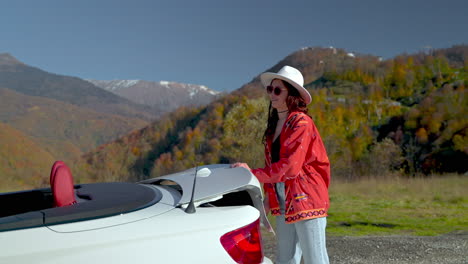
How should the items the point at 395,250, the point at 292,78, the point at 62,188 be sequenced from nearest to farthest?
1. the point at 62,188
2. the point at 292,78
3. the point at 395,250

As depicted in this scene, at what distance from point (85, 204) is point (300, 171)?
49.1 inches

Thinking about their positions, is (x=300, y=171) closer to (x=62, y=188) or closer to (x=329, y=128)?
(x=62, y=188)

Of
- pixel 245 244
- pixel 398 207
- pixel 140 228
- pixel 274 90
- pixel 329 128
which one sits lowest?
pixel 329 128

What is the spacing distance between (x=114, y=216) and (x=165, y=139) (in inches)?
3486

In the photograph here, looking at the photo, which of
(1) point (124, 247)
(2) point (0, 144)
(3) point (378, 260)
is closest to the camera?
(1) point (124, 247)

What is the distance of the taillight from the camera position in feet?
6.18

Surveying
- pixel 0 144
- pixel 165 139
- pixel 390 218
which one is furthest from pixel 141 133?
pixel 390 218

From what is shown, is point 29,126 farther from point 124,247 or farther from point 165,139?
point 124,247

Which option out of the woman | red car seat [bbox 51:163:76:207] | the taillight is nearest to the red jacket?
the woman

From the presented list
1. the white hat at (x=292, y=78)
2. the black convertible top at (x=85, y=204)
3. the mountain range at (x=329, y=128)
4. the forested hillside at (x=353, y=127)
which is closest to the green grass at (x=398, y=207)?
the mountain range at (x=329, y=128)

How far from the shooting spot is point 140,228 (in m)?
1.74

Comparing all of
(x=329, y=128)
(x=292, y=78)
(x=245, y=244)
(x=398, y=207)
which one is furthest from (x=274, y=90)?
(x=329, y=128)

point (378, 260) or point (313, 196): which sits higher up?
point (313, 196)

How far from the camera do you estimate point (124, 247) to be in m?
1.66
